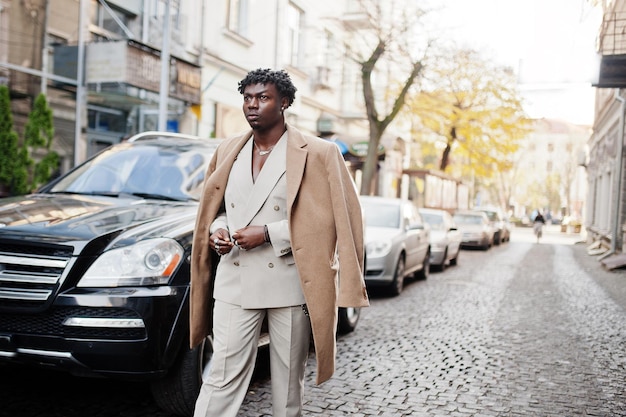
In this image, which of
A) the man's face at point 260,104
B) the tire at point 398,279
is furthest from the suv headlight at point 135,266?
the tire at point 398,279

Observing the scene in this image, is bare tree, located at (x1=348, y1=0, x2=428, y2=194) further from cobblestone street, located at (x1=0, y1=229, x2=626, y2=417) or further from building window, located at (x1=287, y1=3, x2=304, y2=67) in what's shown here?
cobblestone street, located at (x1=0, y1=229, x2=626, y2=417)

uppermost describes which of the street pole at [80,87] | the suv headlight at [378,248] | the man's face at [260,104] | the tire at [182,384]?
the street pole at [80,87]

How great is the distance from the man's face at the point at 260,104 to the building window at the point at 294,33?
2059cm

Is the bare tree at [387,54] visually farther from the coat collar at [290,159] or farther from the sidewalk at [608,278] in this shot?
the coat collar at [290,159]

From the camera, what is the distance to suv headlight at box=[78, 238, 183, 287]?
3566 millimetres

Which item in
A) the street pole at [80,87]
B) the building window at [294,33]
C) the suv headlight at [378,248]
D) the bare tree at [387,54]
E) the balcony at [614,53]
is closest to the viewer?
the suv headlight at [378,248]

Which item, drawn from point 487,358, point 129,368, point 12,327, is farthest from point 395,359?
point 12,327

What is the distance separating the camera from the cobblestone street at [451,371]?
4.50 meters

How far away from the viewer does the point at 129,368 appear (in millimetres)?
3512

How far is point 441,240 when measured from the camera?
594 inches

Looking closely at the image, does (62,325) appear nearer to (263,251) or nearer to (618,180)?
(263,251)

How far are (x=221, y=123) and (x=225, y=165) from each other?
15.8m

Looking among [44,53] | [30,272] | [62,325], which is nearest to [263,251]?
[62,325]

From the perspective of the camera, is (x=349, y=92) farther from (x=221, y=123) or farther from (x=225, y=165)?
(x=225, y=165)
